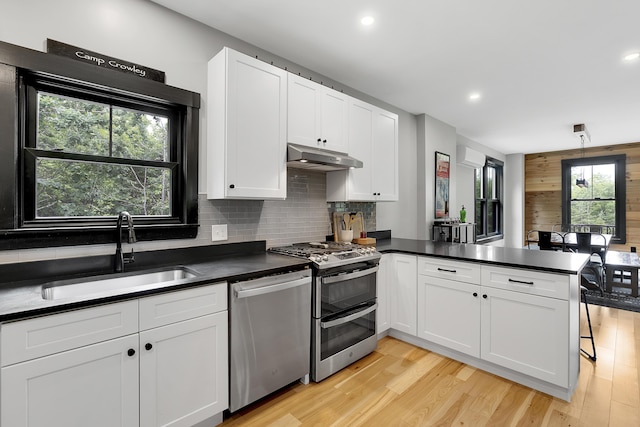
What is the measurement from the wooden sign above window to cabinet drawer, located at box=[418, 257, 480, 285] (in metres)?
2.42

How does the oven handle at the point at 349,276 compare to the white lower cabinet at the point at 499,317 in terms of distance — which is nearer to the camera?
the white lower cabinet at the point at 499,317

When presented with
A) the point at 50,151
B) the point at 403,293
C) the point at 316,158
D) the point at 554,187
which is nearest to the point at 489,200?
the point at 554,187

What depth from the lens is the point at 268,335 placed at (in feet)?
6.37

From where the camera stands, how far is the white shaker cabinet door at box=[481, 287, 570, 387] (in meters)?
2.04

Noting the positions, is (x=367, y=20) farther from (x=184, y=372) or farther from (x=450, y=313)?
(x=184, y=372)

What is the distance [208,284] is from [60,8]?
1.68 m

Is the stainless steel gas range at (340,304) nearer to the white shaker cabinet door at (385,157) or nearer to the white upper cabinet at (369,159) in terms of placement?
the white upper cabinet at (369,159)

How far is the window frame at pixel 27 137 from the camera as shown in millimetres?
1554

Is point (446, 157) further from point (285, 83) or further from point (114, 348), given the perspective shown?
point (114, 348)

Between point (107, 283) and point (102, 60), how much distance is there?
127cm

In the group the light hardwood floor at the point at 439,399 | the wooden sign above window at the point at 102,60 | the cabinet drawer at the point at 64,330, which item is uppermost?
the wooden sign above window at the point at 102,60

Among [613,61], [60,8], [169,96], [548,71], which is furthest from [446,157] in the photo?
[60,8]

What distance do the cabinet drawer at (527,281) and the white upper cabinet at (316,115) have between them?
1.56 m

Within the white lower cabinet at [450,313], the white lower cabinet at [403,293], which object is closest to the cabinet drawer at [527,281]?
the white lower cabinet at [450,313]
